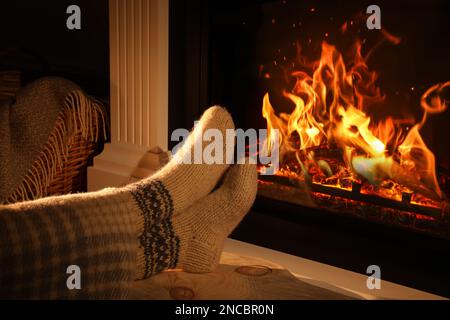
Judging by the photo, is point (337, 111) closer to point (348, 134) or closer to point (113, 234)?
point (348, 134)

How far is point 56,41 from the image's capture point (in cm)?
196

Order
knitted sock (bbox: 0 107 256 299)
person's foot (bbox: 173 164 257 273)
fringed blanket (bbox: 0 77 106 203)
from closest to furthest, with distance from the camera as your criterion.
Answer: knitted sock (bbox: 0 107 256 299)
person's foot (bbox: 173 164 257 273)
fringed blanket (bbox: 0 77 106 203)

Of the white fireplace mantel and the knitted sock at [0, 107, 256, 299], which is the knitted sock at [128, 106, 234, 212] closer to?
the knitted sock at [0, 107, 256, 299]

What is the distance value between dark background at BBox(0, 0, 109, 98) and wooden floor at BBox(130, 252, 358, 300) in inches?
35.0

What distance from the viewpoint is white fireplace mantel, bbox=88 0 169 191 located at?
4.34 feet

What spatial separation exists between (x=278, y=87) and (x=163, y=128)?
33 cm

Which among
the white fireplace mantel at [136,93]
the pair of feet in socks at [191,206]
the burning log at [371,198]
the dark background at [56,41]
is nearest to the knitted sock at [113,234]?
the pair of feet in socks at [191,206]

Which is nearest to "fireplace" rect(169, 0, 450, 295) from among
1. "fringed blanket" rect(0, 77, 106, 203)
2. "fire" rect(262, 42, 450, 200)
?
"fire" rect(262, 42, 450, 200)

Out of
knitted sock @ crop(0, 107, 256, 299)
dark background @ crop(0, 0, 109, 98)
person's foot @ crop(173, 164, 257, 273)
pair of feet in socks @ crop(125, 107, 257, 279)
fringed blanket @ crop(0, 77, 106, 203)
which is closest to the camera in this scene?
knitted sock @ crop(0, 107, 256, 299)

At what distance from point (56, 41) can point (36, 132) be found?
813 mm

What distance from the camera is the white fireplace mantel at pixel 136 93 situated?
1.32 meters

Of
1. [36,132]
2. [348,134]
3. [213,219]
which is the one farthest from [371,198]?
[36,132]

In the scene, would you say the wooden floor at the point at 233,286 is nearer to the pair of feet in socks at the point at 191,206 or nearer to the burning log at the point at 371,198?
the pair of feet in socks at the point at 191,206

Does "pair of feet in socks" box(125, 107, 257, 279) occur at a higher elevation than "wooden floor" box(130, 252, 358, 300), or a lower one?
higher
